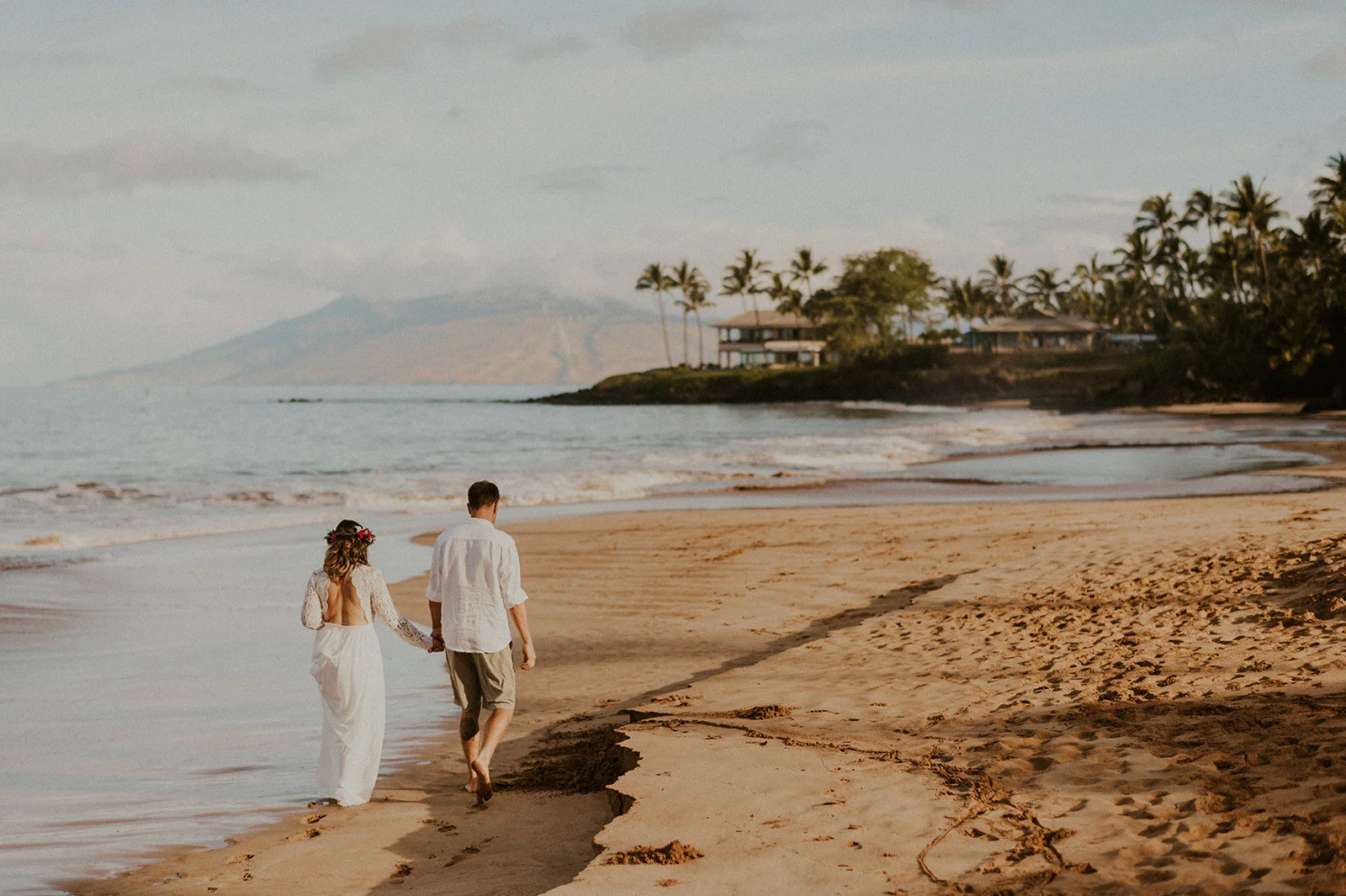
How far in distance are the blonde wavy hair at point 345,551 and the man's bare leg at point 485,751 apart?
1206 millimetres

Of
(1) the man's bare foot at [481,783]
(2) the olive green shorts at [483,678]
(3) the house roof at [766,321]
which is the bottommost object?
(1) the man's bare foot at [481,783]

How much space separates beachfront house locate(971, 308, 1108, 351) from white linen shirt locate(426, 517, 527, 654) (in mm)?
104659

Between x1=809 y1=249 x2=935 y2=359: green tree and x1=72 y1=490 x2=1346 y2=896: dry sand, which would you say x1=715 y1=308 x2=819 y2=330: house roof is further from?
x1=72 y1=490 x2=1346 y2=896: dry sand

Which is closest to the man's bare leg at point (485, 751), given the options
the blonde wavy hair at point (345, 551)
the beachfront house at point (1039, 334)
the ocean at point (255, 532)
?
the ocean at point (255, 532)

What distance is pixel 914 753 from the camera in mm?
6344

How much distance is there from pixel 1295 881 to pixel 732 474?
26894 mm

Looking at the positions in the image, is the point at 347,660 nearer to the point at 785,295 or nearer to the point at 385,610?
the point at 385,610

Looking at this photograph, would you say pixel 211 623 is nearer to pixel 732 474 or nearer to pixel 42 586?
pixel 42 586

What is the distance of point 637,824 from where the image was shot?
18.0 ft

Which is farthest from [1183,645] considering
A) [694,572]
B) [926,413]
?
[926,413]

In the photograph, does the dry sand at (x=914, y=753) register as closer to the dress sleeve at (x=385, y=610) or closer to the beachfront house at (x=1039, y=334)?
the dress sleeve at (x=385, y=610)

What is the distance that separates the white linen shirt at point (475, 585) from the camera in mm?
6477

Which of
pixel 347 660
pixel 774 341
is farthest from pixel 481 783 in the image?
pixel 774 341

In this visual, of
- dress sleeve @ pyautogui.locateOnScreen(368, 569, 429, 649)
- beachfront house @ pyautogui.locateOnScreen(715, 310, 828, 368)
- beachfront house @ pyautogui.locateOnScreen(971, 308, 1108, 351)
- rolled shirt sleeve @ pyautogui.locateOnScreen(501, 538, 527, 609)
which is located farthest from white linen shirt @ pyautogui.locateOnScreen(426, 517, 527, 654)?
beachfront house @ pyautogui.locateOnScreen(715, 310, 828, 368)
